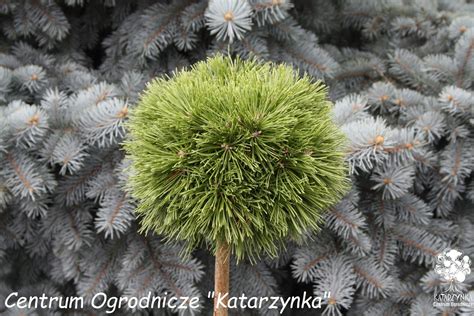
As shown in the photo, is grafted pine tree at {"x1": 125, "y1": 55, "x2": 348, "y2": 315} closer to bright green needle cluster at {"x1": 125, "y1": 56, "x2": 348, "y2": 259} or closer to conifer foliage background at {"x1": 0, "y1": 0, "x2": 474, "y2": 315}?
bright green needle cluster at {"x1": 125, "y1": 56, "x2": 348, "y2": 259}

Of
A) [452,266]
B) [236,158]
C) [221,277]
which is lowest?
[452,266]

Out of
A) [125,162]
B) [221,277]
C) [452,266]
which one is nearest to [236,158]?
[221,277]

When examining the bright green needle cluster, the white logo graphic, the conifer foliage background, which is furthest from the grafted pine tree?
the white logo graphic

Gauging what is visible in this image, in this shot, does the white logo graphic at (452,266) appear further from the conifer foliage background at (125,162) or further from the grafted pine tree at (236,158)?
the grafted pine tree at (236,158)

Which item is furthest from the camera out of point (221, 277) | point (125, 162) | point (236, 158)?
point (125, 162)

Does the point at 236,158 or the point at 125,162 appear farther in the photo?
the point at 125,162

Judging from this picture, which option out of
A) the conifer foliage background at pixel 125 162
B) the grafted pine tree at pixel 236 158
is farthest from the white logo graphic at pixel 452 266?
the grafted pine tree at pixel 236 158

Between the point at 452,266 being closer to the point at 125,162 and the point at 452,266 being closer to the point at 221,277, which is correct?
the point at 221,277
